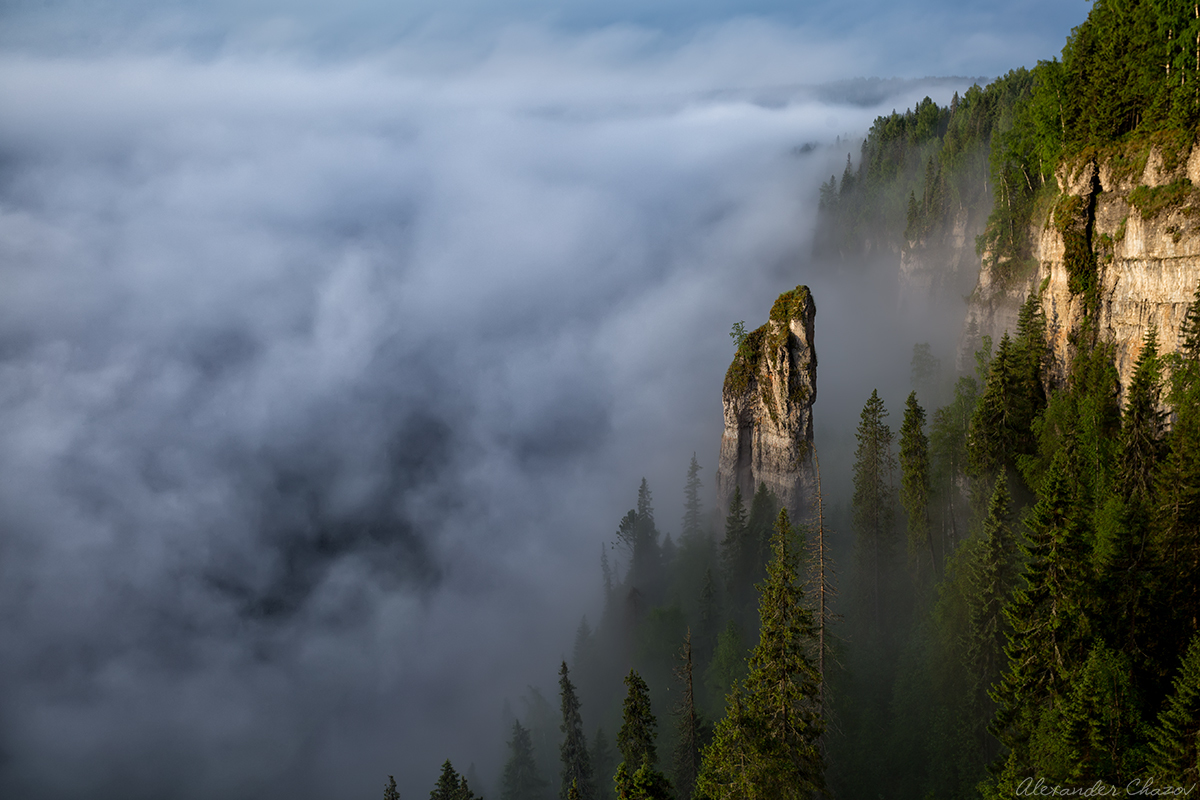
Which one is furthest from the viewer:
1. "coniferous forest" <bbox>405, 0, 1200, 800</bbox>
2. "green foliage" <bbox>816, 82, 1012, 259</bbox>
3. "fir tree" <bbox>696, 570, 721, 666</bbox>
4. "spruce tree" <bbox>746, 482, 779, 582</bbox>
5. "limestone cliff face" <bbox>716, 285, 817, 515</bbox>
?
"green foliage" <bbox>816, 82, 1012, 259</bbox>

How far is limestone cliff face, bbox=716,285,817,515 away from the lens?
60312mm

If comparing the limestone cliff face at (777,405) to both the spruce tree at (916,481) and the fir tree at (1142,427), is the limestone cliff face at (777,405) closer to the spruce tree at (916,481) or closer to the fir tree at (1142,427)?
the spruce tree at (916,481)

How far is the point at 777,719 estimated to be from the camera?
2448 centimetres

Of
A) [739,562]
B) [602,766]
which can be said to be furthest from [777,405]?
[602,766]

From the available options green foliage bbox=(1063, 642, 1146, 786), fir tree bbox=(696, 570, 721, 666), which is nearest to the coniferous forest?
green foliage bbox=(1063, 642, 1146, 786)

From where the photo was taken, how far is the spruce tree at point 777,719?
2328 centimetres

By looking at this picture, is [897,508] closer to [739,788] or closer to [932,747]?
[932,747]

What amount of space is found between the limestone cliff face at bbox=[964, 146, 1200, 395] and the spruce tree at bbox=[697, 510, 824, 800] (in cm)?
2811

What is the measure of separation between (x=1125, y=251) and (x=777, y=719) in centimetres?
3494

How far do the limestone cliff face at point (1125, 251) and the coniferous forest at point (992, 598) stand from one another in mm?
1071

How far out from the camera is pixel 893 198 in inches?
5266

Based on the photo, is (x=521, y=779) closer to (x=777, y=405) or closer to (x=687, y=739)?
(x=687, y=739)

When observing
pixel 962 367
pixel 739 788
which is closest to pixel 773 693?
pixel 739 788

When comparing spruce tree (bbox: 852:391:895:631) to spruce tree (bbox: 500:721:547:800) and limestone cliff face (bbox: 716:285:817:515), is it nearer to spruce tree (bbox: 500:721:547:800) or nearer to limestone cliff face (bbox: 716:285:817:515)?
limestone cliff face (bbox: 716:285:817:515)
